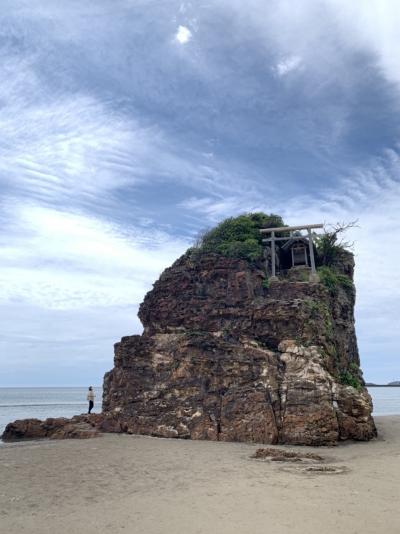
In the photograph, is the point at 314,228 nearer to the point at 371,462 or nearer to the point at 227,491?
the point at 371,462

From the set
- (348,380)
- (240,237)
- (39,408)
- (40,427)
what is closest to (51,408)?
(39,408)

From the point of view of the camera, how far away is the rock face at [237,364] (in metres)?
20.5

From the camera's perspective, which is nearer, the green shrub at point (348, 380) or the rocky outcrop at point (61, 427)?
the rocky outcrop at point (61, 427)

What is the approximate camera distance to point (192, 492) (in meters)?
11.3

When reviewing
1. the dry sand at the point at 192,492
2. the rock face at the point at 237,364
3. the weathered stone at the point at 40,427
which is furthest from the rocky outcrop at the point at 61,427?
the dry sand at the point at 192,492

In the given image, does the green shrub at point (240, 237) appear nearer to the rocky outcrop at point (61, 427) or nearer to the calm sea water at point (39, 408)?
the rocky outcrop at point (61, 427)

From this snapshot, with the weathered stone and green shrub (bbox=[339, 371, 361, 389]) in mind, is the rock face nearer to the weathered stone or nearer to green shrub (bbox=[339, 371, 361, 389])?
green shrub (bbox=[339, 371, 361, 389])

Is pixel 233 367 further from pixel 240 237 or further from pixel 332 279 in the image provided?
pixel 240 237

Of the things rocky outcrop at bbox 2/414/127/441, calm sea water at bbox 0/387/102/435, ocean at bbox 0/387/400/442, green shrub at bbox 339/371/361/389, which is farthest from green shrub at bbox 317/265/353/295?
calm sea water at bbox 0/387/102/435

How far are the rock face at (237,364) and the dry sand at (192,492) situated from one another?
290cm

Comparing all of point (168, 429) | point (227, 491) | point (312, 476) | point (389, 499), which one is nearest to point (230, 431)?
point (168, 429)

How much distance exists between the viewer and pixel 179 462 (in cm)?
1526

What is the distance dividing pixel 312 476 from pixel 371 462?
3.48 metres

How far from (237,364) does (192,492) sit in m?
11.3
